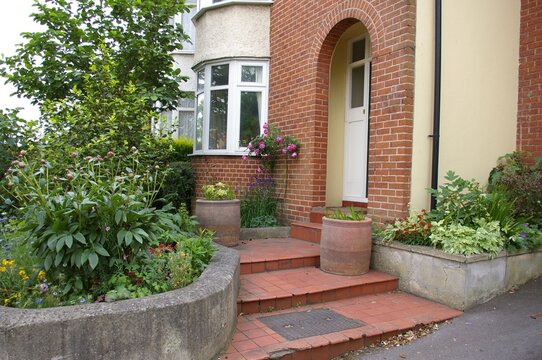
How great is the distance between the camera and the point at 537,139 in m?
6.18

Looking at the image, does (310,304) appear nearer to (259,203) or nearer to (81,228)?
(81,228)

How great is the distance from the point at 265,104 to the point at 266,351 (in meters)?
5.56

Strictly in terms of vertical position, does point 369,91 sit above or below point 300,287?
above

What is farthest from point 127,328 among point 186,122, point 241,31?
point 186,122

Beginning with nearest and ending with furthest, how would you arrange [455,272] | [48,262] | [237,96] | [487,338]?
[48,262]
[487,338]
[455,272]
[237,96]

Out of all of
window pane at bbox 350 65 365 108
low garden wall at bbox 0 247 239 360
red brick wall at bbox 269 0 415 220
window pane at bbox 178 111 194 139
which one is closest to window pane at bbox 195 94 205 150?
red brick wall at bbox 269 0 415 220

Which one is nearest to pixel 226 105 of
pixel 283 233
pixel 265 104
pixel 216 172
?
pixel 265 104

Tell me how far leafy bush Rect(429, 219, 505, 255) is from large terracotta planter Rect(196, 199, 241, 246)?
2639mm

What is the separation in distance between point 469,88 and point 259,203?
3.75 meters

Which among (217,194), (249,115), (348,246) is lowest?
(348,246)

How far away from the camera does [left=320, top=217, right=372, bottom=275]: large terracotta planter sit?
488 cm

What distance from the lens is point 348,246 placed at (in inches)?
192

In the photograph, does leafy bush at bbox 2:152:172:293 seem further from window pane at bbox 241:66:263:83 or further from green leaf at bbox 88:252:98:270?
window pane at bbox 241:66:263:83

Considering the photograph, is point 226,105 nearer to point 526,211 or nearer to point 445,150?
point 445,150
